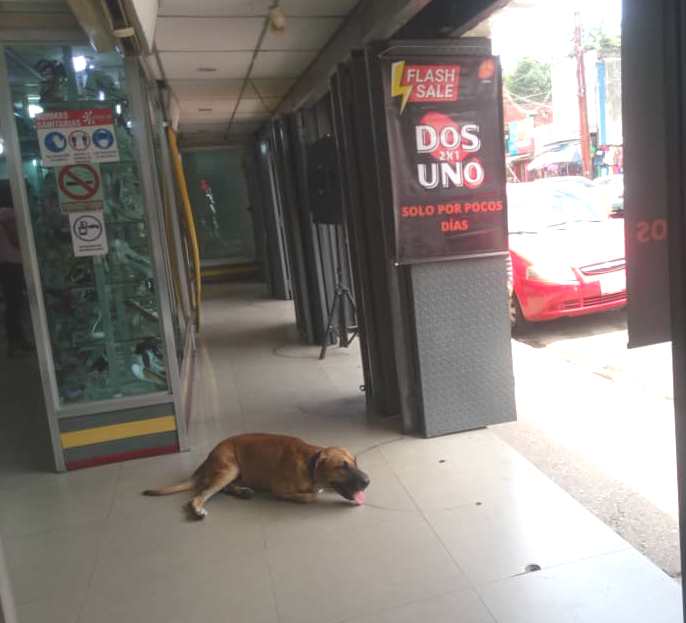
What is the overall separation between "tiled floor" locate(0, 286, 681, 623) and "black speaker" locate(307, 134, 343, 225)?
1.60 metres

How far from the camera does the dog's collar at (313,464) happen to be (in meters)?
2.50

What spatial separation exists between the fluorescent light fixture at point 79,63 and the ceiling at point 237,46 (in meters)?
0.46

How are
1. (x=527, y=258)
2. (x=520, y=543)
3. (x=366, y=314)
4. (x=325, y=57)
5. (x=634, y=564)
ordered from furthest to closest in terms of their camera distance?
(x=527, y=258)
(x=325, y=57)
(x=366, y=314)
(x=520, y=543)
(x=634, y=564)

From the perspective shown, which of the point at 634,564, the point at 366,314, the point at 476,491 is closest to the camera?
the point at 634,564

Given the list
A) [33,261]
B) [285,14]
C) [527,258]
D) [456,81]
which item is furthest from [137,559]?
[527,258]

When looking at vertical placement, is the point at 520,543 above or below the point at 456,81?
below

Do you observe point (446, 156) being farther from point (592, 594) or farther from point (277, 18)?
point (592, 594)

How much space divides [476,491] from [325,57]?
294cm

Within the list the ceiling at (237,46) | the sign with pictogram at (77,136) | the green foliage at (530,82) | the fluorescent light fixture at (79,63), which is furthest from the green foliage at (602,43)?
the sign with pictogram at (77,136)

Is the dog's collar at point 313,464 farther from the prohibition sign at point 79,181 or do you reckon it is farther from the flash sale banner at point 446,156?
the prohibition sign at point 79,181

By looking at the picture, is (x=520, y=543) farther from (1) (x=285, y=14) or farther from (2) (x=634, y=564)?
(1) (x=285, y=14)

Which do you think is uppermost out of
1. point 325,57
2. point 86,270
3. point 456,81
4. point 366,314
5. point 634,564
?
point 325,57

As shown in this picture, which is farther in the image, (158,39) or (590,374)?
(590,374)

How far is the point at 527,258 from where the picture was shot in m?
5.01
